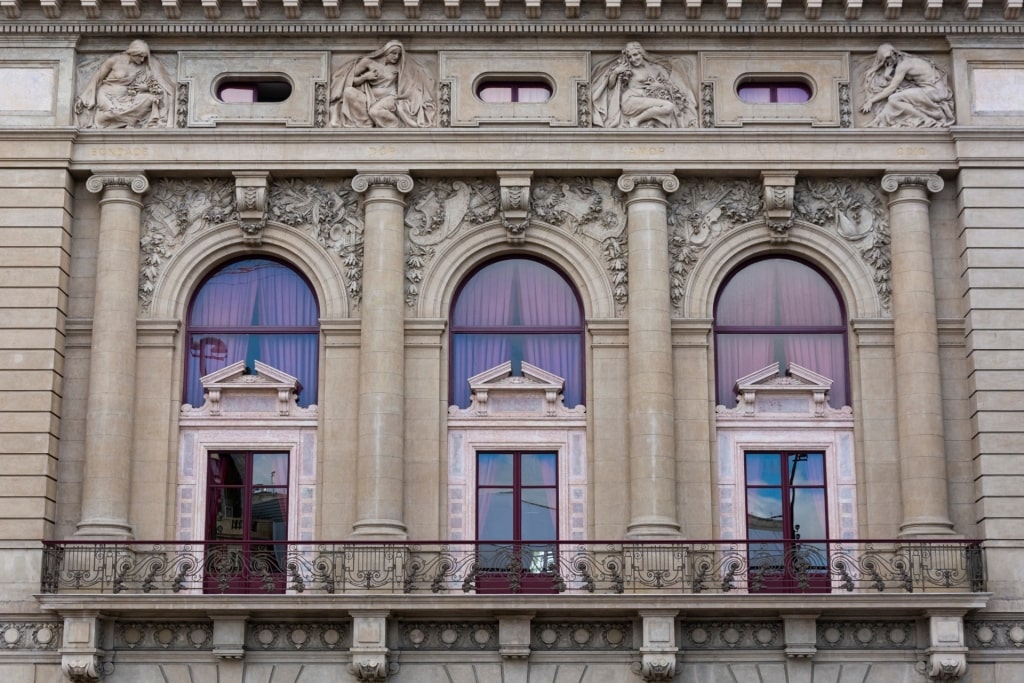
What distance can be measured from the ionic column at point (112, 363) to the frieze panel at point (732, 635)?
841 centimetres

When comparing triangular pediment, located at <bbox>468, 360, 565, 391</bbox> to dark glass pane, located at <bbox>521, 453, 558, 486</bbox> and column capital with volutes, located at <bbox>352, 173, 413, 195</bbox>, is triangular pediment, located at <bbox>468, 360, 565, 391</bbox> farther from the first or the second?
column capital with volutes, located at <bbox>352, 173, 413, 195</bbox>

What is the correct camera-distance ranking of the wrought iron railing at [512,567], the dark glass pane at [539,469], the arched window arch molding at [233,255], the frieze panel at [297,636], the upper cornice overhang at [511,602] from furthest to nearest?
the arched window arch molding at [233,255] < the dark glass pane at [539,469] < the wrought iron railing at [512,567] < the frieze panel at [297,636] < the upper cornice overhang at [511,602]

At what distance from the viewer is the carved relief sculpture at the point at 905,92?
2758 centimetres

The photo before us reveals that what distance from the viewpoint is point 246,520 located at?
26.5 metres

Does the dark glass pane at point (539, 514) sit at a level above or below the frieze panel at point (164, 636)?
above

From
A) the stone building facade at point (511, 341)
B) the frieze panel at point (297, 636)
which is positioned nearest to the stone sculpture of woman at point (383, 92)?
the stone building facade at point (511, 341)

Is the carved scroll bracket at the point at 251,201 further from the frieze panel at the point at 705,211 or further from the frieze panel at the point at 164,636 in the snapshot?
the frieze panel at the point at 705,211

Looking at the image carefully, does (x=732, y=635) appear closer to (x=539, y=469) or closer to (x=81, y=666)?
(x=539, y=469)

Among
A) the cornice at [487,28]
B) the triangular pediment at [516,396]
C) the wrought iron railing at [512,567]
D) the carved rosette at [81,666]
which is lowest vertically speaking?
the carved rosette at [81,666]

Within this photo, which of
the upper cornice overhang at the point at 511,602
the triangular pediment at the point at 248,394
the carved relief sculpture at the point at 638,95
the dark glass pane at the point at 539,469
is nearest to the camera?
the upper cornice overhang at the point at 511,602

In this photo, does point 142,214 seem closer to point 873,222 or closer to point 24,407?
point 24,407

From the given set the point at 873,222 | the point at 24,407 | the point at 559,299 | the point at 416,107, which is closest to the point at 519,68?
the point at 416,107

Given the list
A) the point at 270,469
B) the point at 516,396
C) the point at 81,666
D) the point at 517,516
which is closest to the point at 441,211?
the point at 516,396

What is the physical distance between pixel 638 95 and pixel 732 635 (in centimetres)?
854
